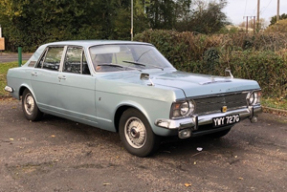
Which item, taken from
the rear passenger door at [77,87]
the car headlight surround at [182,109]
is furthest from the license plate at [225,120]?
the rear passenger door at [77,87]

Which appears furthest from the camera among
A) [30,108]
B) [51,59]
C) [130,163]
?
[30,108]

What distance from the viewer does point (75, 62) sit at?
5.80 meters

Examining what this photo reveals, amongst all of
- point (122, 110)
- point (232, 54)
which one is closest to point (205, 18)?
point (232, 54)

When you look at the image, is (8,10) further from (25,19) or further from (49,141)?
(49,141)

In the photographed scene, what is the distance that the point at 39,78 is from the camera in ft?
21.2

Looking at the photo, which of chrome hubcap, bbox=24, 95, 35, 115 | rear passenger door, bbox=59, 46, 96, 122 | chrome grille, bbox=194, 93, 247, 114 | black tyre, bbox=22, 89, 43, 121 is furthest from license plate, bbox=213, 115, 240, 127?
chrome hubcap, bbox=24, 95, 35, 115

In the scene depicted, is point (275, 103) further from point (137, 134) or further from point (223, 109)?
point (137, 134)

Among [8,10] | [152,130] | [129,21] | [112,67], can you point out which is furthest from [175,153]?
[129,21]

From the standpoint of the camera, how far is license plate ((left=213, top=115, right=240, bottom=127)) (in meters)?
4.50

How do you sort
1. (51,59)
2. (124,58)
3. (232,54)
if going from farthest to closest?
(232,54) → (51,59) → (124,58)

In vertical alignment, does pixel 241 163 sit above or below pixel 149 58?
below

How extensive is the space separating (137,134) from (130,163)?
0.42m

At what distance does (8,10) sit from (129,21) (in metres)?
13.2

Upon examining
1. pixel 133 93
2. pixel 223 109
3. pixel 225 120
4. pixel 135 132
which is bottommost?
pixel 135 132
